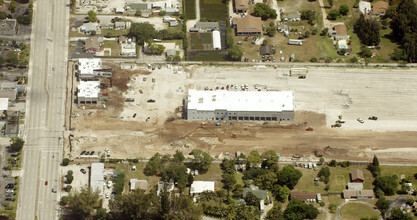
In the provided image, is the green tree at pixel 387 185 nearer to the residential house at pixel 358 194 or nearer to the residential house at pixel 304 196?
the residential house at pixel 358 194

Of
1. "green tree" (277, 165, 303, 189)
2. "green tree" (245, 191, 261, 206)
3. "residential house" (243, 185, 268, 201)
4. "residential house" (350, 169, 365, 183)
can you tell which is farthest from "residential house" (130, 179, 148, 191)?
"residential house" (350, 169, 365, 183)

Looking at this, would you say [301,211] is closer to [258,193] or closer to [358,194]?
[258,193]

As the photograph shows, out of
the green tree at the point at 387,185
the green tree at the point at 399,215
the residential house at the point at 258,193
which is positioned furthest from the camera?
the green tree at the point at 387,185

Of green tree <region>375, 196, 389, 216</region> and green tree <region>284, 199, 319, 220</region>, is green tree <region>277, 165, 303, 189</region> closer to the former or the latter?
green tree <region>284, 199, 319, 220</region>

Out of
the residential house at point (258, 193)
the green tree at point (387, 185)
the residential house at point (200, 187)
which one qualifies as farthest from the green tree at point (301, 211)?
the residential house at point (200, 187)

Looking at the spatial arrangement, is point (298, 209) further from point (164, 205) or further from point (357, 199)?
point (164, 205)

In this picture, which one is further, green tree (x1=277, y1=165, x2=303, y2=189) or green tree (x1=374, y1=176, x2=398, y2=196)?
green tree (x1=277, y1=165, x2=303, y2=189)

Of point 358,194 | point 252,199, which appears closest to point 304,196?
point 252,199
